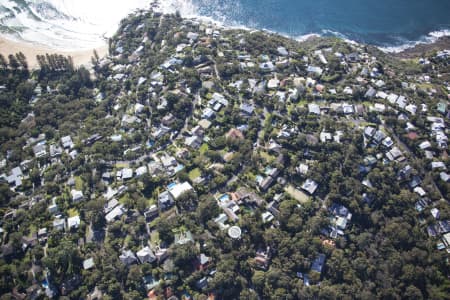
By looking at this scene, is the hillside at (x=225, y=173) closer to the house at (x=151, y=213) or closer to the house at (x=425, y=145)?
the house at (x=425, y=145)

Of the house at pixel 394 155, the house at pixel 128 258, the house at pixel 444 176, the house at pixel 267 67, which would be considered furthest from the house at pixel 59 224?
the house at pixel 444 176

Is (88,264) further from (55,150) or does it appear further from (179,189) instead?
(55,150)

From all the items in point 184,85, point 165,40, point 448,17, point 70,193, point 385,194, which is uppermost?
point 448,17

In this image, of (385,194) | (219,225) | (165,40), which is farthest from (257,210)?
(165,40)

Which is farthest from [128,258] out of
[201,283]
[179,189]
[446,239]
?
[446,239]

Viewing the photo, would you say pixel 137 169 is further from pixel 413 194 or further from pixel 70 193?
pixel 413 194

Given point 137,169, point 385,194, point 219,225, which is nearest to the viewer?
point 219,225
